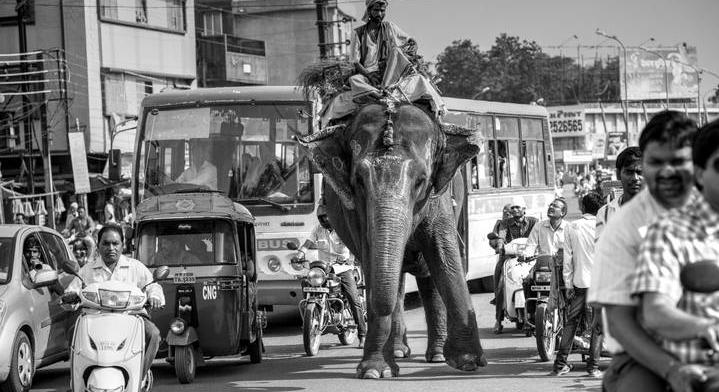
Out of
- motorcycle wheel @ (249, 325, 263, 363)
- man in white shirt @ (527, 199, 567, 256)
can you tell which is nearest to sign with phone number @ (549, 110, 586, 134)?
man in white shirt @ (527, 199, 567, 256)

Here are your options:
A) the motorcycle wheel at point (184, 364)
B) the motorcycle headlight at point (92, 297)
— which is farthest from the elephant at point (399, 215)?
the motorcycle headlight at point (92, 297)

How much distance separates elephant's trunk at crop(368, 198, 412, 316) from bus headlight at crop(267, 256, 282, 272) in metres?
6.19

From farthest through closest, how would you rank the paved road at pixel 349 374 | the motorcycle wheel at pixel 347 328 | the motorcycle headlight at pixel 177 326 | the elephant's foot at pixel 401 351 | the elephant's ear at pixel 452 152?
the motorcycle wheel at pixel 347 328 < the elephant's foot at pixel 401 351 < the elephant's ear at pixel 452 152 < the motorcycle headlight at pixel 177 326 < the paved road at pixel 349 374

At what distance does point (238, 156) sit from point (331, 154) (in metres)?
5.43

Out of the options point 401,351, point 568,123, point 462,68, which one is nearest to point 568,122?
point 568,123

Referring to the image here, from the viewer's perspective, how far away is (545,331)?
13312 millimetres

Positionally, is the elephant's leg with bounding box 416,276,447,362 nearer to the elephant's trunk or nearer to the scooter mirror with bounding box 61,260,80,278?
the elephant's trunk

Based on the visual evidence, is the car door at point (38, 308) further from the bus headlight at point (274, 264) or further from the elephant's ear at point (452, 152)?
the bus headlight at point (274, 264)

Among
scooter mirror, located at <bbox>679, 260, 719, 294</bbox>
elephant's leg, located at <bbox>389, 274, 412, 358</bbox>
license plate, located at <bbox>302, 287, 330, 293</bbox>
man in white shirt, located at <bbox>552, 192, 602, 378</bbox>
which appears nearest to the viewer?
scooter mirror, located at <bbox>679, 260, 719, 294</bbox>

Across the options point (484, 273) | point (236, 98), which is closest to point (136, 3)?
point (484, 273)

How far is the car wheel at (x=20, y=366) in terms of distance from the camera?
11.8 metres

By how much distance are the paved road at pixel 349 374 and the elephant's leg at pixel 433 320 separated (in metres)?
0.18

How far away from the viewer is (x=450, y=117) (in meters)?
14.8

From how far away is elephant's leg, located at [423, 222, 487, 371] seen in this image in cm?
1245
